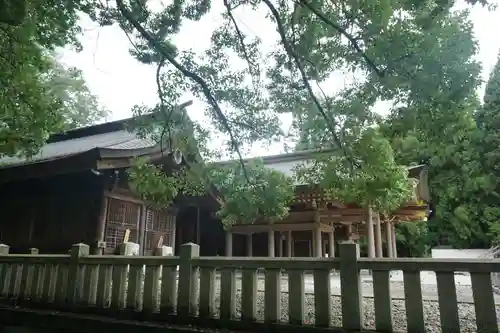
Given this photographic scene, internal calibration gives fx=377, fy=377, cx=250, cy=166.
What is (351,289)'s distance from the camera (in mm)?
3918

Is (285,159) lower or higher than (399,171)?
higher

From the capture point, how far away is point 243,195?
6.86m

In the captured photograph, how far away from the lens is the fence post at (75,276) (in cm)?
550

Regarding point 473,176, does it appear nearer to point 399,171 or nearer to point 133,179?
point 399,171

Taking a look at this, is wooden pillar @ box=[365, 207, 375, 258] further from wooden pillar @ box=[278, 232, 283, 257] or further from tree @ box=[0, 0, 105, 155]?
tree @ box=[0, 0, 105, 155]

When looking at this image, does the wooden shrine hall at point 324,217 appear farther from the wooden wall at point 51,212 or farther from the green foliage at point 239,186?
the wooden wall at point 51,212

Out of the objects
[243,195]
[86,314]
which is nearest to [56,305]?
[86,314]

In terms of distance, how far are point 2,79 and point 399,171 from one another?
25.1 feet

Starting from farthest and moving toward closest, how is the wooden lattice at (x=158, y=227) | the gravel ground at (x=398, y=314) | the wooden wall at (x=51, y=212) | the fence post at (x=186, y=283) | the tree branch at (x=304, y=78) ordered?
the wooden lattice at (x=158, y=227)
the wooden wall at (x=51, y=212)
the tree branch at (x=304, y=78)
the gravel ground at (x=398, y=314)
the fence post at (x=186, y=283)

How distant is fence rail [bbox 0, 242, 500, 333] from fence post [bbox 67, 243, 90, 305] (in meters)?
0.01

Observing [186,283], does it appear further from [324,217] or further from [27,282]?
[324,217]

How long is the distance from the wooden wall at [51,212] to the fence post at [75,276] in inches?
156

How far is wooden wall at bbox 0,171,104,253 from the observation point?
9.88 m

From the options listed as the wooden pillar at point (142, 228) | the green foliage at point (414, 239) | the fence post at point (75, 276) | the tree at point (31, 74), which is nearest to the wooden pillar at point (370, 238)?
the wooden pillar at point (142, 228)
